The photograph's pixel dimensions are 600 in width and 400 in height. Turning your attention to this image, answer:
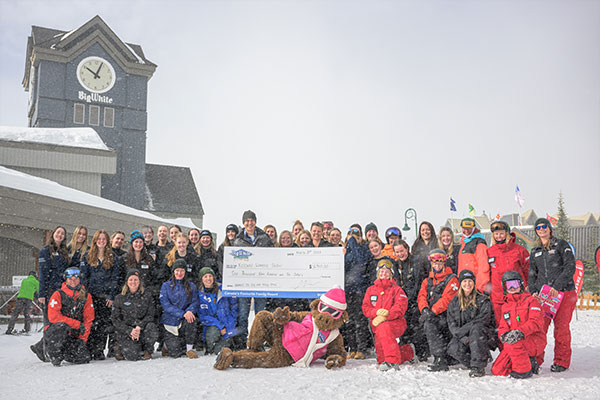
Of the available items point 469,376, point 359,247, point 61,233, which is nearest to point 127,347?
point 61,233

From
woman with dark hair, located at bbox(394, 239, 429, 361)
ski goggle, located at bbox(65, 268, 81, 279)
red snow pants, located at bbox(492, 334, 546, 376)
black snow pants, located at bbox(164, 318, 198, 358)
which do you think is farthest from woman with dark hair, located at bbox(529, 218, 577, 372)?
ski goggle, located at bbox(65, 268, 81, 279)

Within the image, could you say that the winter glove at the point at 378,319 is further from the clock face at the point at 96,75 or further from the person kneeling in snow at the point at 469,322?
the clock face at the point at 96,75

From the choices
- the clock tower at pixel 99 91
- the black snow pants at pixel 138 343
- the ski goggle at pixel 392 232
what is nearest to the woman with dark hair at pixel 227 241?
the black snow pants at pixel 138 343

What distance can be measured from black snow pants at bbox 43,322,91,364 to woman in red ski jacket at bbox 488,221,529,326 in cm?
555

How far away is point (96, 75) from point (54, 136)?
362 inches

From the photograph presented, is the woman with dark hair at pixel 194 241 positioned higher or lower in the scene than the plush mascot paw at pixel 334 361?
higher

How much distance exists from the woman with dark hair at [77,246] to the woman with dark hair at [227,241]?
80.8 inches

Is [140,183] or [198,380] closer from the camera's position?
[198,380]

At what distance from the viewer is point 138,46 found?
41.4 m

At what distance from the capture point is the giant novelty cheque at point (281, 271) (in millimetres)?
7730

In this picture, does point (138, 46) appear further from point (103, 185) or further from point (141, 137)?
point (103, 185)

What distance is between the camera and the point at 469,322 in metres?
6.22

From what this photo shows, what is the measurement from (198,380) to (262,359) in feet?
3.32

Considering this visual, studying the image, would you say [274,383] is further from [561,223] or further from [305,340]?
[561,223]
